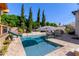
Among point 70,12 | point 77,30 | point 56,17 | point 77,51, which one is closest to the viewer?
point 77,51

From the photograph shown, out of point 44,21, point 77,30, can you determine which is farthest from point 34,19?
point 77,30

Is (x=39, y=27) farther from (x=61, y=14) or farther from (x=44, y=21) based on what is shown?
(x=61, y=14)

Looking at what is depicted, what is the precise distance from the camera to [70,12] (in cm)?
1064

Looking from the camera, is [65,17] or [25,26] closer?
[65,17]

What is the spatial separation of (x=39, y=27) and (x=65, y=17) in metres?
1.62

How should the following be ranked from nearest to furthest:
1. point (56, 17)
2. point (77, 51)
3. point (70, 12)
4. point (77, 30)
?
1. point (77, 51)
2. point (56, 17)
3. point (70, 12)
4. point (77, 30)

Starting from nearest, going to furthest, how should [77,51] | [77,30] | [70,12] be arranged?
1. [77,51]
2. [70,12]
3. [77,30]

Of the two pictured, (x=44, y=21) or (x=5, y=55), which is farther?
(x=44, y=21)

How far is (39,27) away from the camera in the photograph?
35.1 ft

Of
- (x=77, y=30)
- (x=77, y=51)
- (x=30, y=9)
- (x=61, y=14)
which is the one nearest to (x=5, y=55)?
(x=77, y=51)

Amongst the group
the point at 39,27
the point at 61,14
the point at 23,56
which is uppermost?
the point at 61,14

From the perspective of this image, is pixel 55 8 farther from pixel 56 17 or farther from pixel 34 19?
pixel 34 19

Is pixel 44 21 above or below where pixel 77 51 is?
above

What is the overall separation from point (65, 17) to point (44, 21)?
120cm
